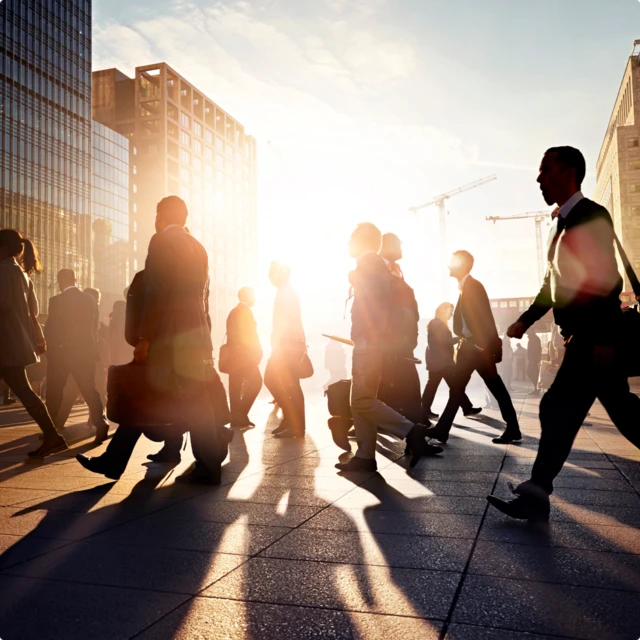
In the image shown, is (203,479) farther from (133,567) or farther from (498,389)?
(498,389)

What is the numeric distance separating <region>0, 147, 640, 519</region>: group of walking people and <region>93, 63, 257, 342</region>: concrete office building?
99.5m

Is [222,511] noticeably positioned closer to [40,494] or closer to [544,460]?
[40,494]

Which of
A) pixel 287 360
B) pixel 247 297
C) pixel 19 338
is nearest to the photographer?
pixel 19 338

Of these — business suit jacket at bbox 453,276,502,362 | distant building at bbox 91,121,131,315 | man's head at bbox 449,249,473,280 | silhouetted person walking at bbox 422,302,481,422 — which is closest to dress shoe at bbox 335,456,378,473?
business suit jacket at bbox 453,276,502,362

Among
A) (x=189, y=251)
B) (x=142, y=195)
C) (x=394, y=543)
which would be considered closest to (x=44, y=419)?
(x=189, y=251)

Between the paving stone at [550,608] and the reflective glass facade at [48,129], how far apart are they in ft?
230

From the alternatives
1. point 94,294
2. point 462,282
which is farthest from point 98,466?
point 94,294

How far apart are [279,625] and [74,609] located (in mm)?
663

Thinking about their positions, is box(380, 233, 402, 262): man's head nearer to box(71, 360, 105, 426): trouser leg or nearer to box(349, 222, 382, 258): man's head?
box(349, 222, 382, 258): man's head

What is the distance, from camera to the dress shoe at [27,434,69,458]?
19.8ft

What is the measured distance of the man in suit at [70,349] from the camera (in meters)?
7.62

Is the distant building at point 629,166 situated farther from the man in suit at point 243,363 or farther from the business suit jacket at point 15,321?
the business suit jacket at point 15,321

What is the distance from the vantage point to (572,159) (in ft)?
12.7

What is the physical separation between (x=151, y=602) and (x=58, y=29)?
285 feet
